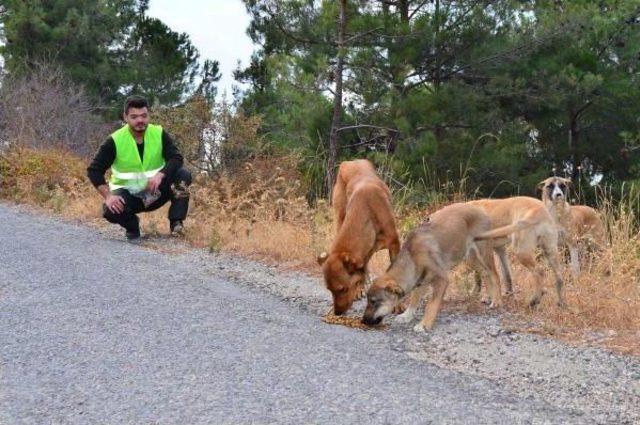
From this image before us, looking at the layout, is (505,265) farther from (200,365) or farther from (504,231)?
(200,365)

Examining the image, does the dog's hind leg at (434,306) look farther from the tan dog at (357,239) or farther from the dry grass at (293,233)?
the tan dog at (357,239)

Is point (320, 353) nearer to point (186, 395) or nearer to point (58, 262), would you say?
point (186, 395)

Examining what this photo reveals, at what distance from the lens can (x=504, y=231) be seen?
655 cm

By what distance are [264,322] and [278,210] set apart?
5.02 metres

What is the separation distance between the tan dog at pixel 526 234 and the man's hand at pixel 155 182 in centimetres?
363

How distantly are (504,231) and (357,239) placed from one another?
3.92 feet

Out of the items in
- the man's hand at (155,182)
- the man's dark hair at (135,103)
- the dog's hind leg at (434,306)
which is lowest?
the dog's hind leg at (434,306)

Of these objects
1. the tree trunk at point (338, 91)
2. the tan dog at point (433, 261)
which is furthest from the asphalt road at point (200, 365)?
the tree trunk at point (338, 91)

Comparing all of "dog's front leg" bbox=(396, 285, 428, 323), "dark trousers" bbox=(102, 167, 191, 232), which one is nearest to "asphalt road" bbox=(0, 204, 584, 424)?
"dog's front leg" bbox=(396, 285, 428, 323)

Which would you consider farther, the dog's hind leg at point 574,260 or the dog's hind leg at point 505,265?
the dog's hind leg at point 574,260

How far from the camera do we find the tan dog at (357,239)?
5.91 m

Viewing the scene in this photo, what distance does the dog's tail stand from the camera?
6547mm

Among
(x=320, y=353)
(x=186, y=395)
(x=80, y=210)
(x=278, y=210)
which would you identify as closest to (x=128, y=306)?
(x=320, y=353)

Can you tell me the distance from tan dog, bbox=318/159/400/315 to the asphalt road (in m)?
0.31
